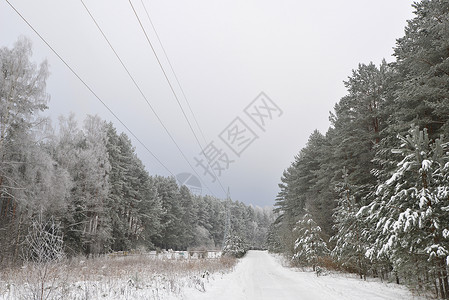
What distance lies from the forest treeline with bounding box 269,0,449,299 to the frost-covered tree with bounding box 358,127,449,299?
0.08 feet

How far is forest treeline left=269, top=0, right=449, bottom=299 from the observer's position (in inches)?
300

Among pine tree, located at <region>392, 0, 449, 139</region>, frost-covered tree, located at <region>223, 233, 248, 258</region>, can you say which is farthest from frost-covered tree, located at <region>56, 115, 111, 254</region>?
pine tree, located at <region>392, 0, 449, 139</region>

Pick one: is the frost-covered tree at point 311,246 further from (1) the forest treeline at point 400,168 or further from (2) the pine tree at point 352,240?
(2) the pine tree at point 352,240

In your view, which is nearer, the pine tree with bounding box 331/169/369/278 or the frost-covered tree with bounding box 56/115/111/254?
the pine tree with bounding box 331/169/369/278

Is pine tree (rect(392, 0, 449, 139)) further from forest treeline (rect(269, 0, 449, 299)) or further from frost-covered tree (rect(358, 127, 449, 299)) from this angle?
frost-covered tree (rect(358, 127, 449, 299))

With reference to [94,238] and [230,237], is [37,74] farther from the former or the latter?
[230,237]

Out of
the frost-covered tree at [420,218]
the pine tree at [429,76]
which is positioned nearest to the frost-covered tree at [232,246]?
the pine tree at [429,76]

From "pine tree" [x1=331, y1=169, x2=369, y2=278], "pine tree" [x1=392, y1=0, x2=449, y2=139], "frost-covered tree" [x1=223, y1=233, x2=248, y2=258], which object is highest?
"pine tree" [x1=392, y1=0, x2=449, y2=139]

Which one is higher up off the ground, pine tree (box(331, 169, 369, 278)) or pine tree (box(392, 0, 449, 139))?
pine tree (box(392, 0, 449, 139))

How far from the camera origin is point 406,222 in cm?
723

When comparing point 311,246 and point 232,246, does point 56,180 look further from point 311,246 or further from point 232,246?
point 232,246

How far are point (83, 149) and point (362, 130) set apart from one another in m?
26.0

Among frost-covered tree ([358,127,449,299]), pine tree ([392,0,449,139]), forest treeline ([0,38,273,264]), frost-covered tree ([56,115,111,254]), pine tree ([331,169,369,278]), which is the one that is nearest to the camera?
frost-covered tree ([358,127,449,299])

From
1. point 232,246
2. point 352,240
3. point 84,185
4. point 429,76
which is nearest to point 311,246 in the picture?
point 352,240
